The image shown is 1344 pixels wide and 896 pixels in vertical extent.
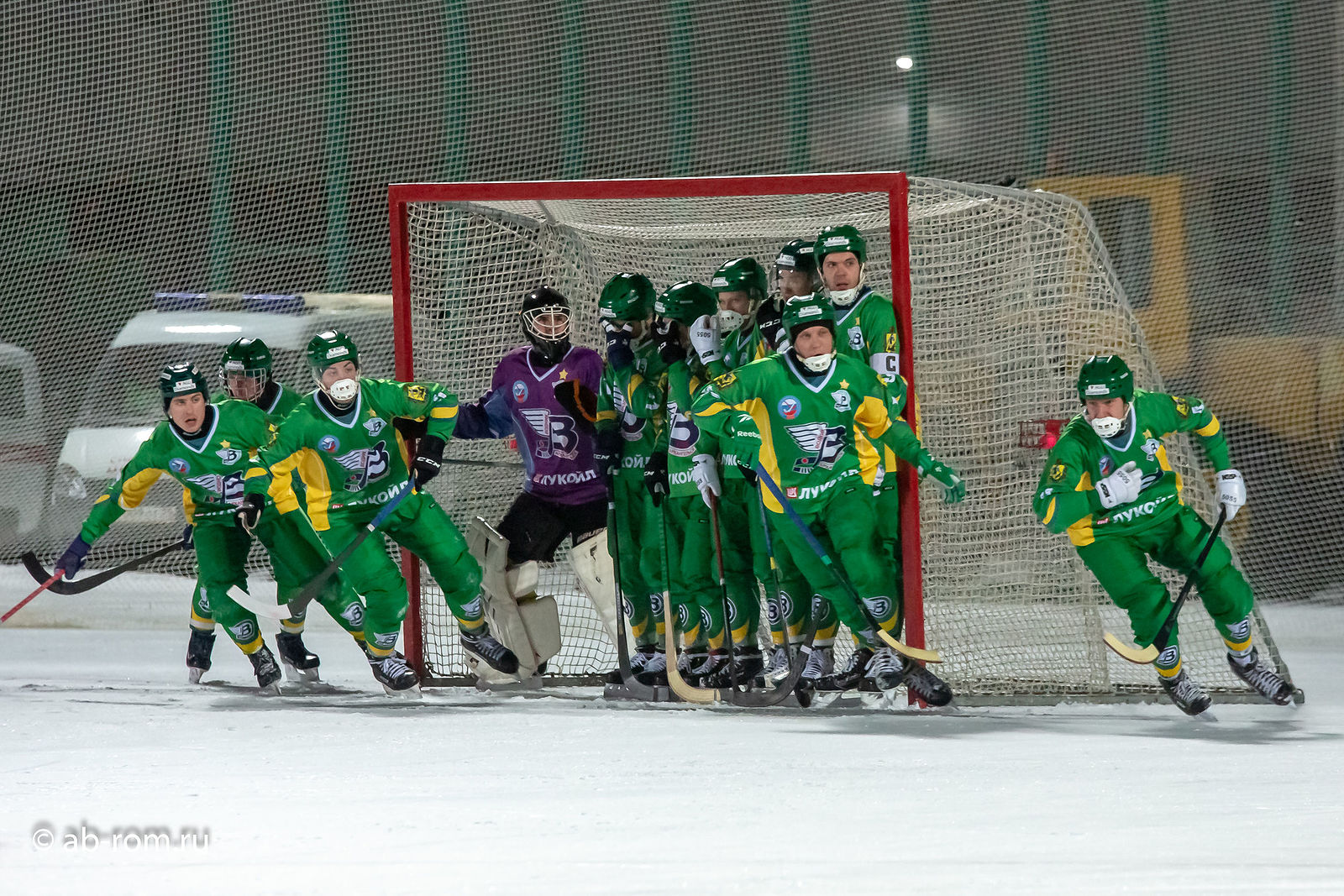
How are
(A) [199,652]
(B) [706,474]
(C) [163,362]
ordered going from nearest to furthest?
(B) [706,474] < (A) [199,652] < (C) [163,362]

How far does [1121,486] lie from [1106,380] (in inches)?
11.2

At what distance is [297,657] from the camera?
17.4 ft

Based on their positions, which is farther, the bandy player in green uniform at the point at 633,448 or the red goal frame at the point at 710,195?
the bandy player in green uniform at the point at 633,448

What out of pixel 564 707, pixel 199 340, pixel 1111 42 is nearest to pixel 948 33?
pixel 1111 42

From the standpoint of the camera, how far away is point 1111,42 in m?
8.66

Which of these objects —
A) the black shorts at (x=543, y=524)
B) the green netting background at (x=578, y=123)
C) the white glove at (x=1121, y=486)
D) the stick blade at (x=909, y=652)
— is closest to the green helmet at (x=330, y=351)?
the black shorts at (x=543, y=524)

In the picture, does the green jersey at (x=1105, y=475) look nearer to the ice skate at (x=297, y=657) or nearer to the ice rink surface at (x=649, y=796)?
the ice rink surface at (x=649, y=796)

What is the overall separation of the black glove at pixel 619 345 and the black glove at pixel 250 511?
1.16 metres

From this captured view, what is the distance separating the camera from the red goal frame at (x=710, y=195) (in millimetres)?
4664

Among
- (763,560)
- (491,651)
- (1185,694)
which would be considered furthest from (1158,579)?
(491,651)

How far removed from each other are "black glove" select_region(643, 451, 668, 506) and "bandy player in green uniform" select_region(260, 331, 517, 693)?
673 millimetres

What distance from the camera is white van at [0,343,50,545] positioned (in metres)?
7.66

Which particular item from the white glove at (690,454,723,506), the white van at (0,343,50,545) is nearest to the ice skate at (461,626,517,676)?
the white glove at (690,454,723,506)

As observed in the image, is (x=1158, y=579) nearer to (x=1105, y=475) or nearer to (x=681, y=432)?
(x=1105, y=475)
